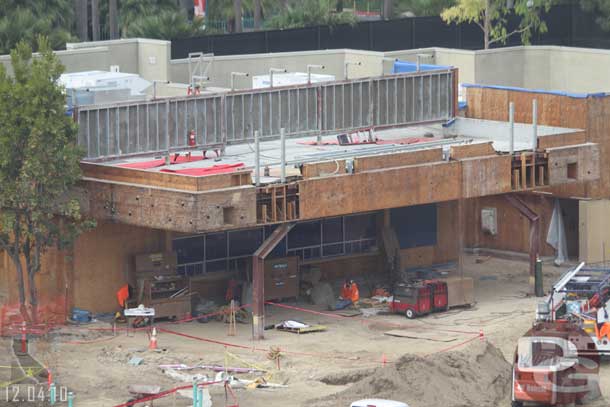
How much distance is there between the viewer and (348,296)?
5503cm

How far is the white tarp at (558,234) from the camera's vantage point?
6172 cm

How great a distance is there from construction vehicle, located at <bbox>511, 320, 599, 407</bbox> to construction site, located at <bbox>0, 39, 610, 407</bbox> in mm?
55

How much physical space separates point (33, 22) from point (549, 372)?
40414 mm

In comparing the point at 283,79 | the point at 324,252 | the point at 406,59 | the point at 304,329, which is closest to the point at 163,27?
the point at 406,59

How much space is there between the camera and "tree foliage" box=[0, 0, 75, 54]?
73.1 m

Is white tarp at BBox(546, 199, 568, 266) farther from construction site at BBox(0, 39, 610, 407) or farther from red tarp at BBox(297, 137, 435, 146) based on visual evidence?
red tarp at BBox(297, 137, 435, 146)

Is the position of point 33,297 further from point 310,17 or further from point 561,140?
point 310,17

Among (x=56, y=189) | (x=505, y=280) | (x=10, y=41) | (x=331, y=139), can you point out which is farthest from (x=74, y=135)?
(x=10, y=41)

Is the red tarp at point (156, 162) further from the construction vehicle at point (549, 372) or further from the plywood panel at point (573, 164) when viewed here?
the construction vehicle at point (549, 372)

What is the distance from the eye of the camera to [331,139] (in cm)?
6000

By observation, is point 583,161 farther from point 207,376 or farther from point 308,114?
point 207,376

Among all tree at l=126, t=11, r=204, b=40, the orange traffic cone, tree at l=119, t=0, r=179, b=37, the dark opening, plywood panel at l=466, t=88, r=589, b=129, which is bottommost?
the orange traffic cone

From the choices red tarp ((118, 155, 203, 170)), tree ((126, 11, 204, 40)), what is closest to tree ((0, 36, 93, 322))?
red tarp ((118, 155, 203, 170))

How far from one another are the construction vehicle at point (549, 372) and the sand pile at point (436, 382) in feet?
5.19
